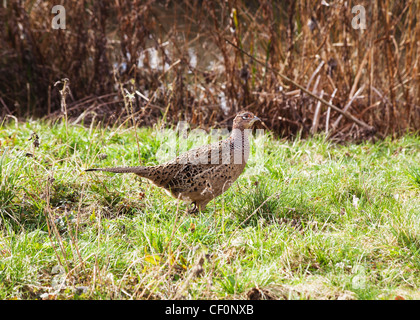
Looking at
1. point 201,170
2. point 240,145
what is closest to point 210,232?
point 201,170

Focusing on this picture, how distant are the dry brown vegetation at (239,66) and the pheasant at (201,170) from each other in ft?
6.32

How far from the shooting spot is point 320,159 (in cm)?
498

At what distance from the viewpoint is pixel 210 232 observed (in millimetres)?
3400

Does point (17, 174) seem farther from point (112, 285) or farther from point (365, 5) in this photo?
point (365, 5)

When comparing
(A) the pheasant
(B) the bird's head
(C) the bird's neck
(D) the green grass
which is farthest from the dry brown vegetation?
(A) the pheasant

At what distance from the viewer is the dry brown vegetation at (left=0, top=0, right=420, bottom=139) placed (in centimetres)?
577

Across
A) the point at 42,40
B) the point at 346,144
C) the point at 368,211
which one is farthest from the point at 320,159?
the point at 42,40

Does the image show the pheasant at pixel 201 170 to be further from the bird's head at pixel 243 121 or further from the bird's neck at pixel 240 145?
the bird's head at pixel 243 121

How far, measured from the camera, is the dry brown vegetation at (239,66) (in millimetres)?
5770

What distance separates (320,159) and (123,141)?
6.50 ft

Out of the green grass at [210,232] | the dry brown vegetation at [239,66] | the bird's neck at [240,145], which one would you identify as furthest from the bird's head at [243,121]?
the dry brown vegetation at [239,66]

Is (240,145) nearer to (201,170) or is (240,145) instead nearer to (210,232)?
(201,170)

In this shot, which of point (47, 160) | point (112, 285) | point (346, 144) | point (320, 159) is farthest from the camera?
point (346, 144)

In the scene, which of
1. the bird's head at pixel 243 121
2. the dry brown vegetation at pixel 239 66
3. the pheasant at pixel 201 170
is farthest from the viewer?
the dry brown vegetation at pixel 239 66
